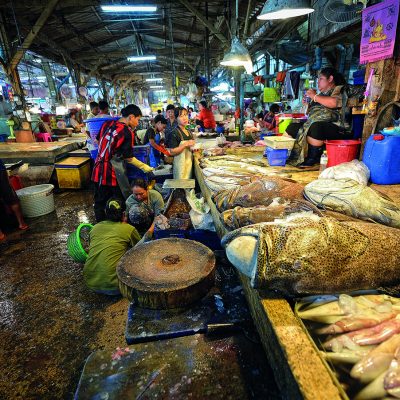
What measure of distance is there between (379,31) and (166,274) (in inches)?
151

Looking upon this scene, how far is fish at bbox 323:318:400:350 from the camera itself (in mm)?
1347

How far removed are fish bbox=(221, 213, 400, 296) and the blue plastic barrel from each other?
185 cm

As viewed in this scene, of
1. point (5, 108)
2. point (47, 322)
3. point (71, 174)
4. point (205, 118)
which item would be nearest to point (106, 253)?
point (47, 322)

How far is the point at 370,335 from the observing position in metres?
1.37

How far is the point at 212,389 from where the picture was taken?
164cm

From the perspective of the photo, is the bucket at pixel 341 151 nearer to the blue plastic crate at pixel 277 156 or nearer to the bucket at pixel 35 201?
the blue plastic crate at pixel 277 156

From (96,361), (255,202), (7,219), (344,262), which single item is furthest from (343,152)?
(7,219)

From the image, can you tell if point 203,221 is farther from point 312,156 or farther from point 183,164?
point 183,164

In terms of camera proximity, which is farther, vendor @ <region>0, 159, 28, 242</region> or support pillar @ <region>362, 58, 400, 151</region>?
vendor @ <region>0, 159, 28, 242</region>

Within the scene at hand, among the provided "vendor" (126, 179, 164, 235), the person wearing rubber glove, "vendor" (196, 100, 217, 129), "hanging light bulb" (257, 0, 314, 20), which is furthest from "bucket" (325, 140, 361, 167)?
"vendor" (196, 100, 217, 129)

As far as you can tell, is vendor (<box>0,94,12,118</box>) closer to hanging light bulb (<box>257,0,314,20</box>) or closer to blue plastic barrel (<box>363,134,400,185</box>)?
hanging light bulb (<box>257,0,314,20</box>)

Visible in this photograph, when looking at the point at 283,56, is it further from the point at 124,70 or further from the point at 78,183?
the point at 124,70

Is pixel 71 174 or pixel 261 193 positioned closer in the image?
pixel 261 193

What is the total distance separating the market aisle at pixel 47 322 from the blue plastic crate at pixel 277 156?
3167 millimetres
